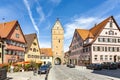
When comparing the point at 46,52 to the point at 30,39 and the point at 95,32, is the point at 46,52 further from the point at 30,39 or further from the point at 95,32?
the point at 95,32

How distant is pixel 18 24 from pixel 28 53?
50.7ft

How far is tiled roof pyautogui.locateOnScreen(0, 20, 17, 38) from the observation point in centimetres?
5109

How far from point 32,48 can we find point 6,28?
67.7 feet

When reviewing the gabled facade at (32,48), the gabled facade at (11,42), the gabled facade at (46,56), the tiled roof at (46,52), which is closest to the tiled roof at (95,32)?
the gabled facade at (32,48)

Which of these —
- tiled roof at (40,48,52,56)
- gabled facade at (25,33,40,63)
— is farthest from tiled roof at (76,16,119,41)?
tiled roof at (40,48,52,56)

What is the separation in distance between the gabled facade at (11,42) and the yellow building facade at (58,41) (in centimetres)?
4924

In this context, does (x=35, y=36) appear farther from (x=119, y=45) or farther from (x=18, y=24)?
(x=119, y=45)

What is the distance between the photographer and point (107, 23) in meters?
63.2

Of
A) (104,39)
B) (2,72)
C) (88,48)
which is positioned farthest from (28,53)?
(2,72)

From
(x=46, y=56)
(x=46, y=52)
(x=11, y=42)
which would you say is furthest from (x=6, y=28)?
(x=46, y=52)

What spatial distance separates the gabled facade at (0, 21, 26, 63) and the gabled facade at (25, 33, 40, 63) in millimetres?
9977

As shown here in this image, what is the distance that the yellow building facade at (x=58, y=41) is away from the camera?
10888 centimetres

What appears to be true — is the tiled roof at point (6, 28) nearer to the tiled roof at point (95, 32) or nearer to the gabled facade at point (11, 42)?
the gabled facade at point (11, 42)

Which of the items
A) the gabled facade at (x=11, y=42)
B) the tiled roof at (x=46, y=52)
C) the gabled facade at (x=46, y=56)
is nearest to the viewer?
the gabled facade at (x=11, y=42)
